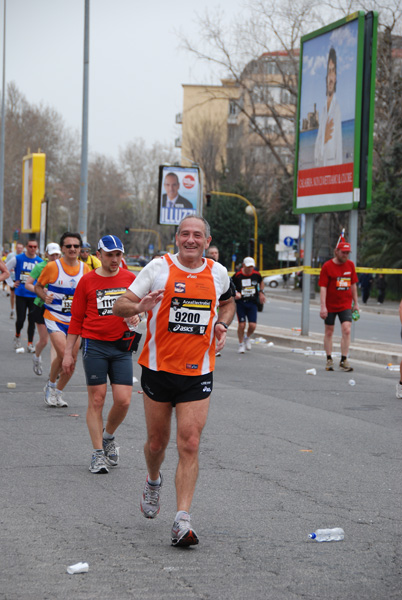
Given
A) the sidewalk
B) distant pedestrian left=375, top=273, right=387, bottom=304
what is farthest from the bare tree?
the sidewalk

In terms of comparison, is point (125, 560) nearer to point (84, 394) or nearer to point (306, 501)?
point (306, 501)

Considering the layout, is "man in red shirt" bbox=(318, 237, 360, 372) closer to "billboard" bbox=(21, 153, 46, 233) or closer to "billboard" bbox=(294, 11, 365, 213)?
"billboard" bbox=(294, 11, 365, 213)

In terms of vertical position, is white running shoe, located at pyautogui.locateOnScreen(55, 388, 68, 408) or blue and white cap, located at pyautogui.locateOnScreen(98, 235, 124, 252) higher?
blue and white cap, located at pyautogui.locateOnScreen(98, 235, 124, 252)

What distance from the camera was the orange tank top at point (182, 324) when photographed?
528 centimetres

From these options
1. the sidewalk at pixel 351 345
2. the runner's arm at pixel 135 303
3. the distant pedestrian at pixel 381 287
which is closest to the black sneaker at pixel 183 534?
the runner's arm at pixel 135 303

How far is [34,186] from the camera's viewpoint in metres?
49.2

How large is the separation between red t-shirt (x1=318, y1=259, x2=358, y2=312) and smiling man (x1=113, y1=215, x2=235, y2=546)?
31.2ft

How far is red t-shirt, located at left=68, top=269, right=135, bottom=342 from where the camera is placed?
24.0ft

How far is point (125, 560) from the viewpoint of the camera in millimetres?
4738

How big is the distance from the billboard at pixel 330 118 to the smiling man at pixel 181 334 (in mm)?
14228

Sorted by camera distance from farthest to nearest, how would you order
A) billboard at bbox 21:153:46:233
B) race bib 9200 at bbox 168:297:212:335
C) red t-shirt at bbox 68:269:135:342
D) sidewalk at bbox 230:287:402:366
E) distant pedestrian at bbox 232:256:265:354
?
billboard at bbox 21:153:46:233 → distant pedestrian at bbox 232:256:265:354 → sidewalk at bbox 230:287:402:366 → red t-shirt at bbox 68:269:135:342 → race bib 9200 at bbox 168:297:212:335

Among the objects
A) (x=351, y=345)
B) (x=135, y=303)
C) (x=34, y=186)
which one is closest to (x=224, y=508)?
(x=135, y=303)

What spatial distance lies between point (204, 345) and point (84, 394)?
638 centimetres

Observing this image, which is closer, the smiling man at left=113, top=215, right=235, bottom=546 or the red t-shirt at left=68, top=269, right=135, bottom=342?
the smiling man at left=113, top=215, right=235, bottom=546
